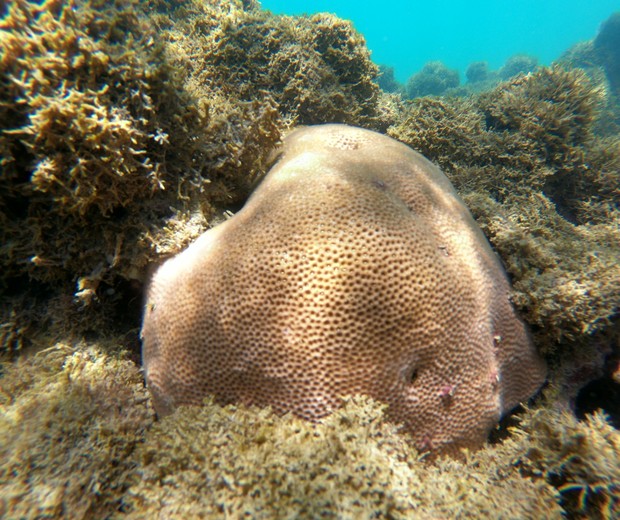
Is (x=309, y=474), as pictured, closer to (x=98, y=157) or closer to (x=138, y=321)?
(x=138, y=321)

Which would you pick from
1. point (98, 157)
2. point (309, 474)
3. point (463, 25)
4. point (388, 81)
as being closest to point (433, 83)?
point (388, 81)

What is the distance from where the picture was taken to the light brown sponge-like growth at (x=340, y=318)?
2348mm

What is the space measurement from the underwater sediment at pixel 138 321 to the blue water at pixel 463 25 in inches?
3228

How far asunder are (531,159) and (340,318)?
5049 mm

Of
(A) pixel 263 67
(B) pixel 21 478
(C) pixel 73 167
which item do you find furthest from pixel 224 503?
(A) pixel 263 67

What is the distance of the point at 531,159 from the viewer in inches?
205

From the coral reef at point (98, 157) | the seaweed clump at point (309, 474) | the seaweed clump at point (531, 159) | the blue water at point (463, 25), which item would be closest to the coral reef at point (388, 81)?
the seaweed clump at point (531, 159)

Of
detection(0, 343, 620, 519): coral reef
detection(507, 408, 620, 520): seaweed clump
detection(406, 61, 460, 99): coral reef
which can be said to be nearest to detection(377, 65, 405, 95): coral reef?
detection(406, 61, 460, 99): coral reef

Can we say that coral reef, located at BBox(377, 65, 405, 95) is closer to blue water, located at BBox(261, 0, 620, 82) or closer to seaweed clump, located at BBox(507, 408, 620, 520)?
seaweed clump, located at BBox(507, 408, 620, 520)

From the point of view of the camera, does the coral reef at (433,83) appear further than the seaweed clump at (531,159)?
Yes

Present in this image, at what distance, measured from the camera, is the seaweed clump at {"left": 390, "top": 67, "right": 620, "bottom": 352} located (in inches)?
154

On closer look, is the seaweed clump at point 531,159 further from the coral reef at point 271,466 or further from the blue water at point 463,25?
the blue water at point 463,25

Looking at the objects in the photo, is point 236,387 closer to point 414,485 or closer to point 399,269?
point 414,485

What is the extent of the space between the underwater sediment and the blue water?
269 feet
